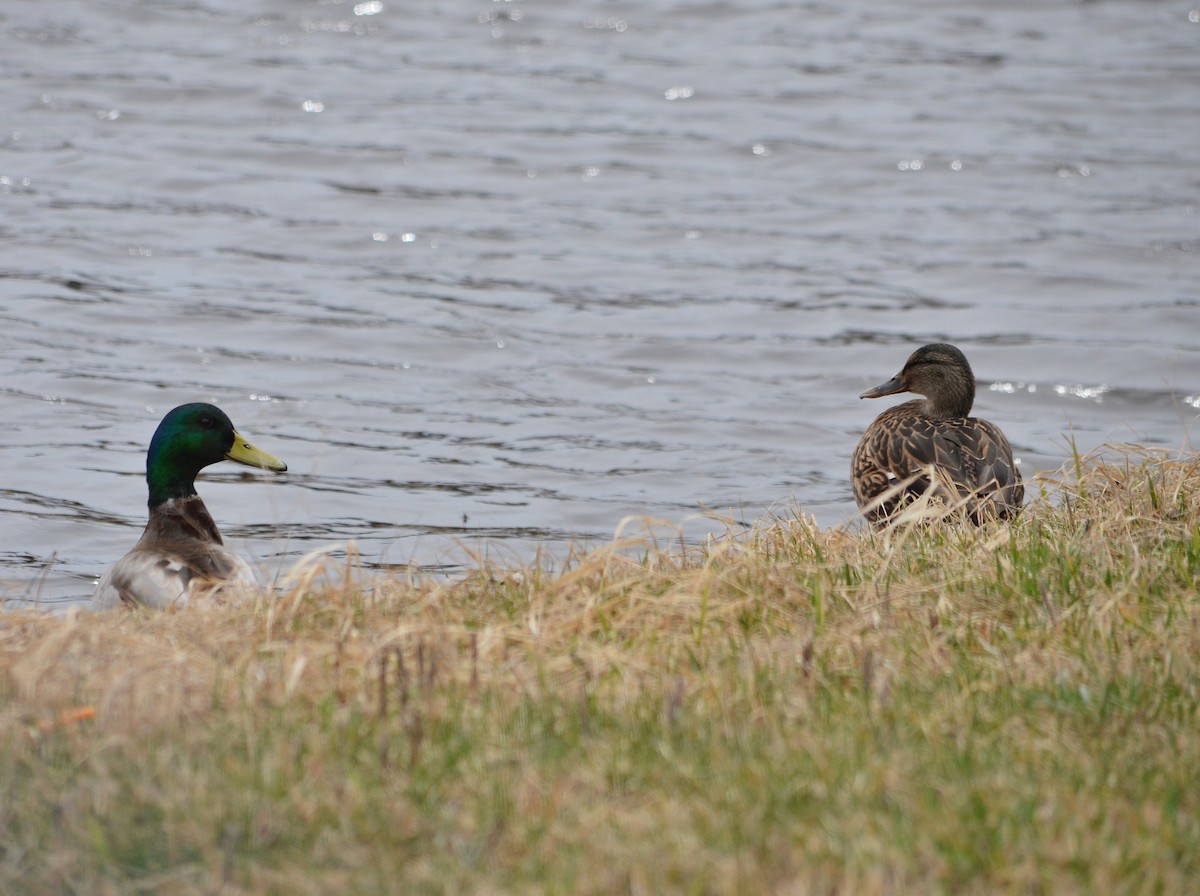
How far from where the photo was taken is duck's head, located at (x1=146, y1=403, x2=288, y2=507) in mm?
6879

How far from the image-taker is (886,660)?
424 cm

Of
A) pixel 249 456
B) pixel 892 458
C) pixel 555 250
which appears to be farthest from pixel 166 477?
pixel 555 250

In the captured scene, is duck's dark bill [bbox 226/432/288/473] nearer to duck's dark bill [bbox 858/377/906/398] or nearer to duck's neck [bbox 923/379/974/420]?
duck's dark bill [bbox 858/377/906/398]

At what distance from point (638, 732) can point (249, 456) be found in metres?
3.90

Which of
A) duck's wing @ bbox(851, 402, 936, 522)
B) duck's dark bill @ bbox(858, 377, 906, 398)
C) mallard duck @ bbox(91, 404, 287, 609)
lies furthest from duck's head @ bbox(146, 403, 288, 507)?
duck's dark bill @ bbox(858, 377, 906, 398)

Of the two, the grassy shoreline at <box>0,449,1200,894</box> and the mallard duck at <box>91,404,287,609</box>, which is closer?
the grassy shoreline at <box>0,449,1200,894</box>

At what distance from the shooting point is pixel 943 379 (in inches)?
319

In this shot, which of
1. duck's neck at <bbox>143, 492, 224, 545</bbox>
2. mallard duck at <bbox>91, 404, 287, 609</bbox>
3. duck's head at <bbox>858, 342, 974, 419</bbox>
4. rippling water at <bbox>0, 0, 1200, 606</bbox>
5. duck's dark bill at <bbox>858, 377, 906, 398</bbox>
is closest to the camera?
mallard duck at <bbox>91, 404, 287, 609</bbox>

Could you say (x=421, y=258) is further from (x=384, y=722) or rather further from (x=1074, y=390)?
(x=384, y=722)

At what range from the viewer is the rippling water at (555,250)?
31.4 ft

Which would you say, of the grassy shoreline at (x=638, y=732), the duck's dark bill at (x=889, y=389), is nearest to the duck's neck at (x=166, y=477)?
the grassy shoreline at (x=638, y=732)

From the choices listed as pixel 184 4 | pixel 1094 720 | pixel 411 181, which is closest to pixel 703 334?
pixel 411 181

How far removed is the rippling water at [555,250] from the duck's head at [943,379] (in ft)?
1.87

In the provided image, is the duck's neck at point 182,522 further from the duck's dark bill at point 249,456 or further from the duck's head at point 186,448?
the duck's dark bill at point 249,456
